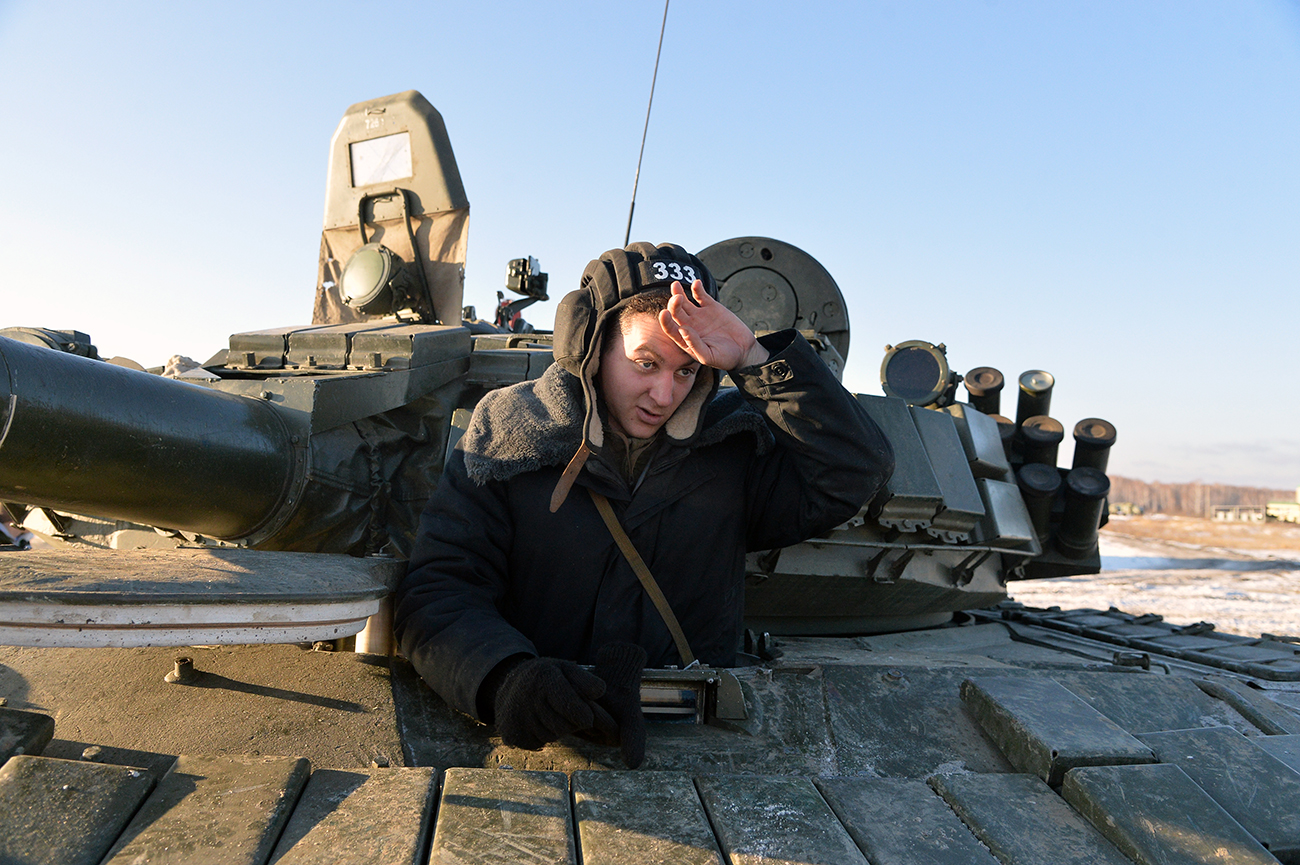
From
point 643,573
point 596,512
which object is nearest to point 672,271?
point 596,512

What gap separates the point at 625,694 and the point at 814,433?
0.88 m

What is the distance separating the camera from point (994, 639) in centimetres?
527

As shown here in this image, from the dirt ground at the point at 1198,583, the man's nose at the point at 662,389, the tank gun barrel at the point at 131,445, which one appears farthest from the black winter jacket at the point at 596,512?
the dirt ground at the point at 1198,583

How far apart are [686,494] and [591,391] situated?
0.38 meters

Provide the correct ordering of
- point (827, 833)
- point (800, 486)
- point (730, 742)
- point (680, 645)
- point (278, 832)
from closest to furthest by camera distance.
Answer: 1. point (278, 832)
2. point (827, 833)
3. point (730, 742)
4. point (680, 645)
5. point (800, 486)

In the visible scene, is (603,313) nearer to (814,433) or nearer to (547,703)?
(814,433)

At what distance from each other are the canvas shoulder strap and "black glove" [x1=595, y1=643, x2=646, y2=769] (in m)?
0.35

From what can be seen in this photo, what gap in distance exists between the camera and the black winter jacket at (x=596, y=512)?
2.49m

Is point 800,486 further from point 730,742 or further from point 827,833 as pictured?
point 827,833

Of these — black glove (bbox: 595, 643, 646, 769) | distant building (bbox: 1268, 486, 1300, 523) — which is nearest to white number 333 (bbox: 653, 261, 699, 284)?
black glove (bbox: 595, 643, 646, 769)

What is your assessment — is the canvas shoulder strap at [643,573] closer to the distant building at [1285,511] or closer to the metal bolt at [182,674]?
the metal bolt at [182,674]

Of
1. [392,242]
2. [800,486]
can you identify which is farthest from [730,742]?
[392,242]

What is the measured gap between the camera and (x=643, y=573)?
2486 millimetres

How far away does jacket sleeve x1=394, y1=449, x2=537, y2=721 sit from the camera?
2.16m
